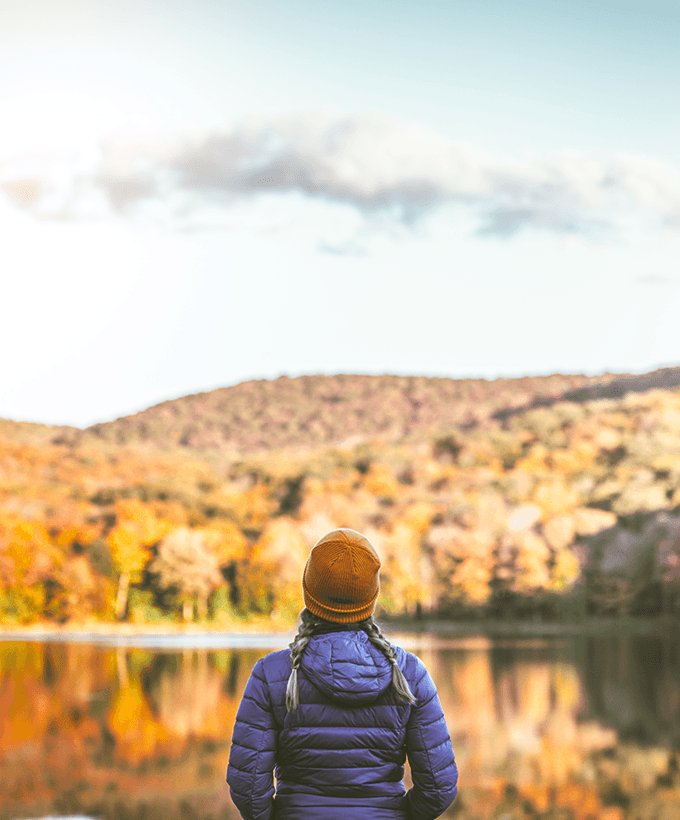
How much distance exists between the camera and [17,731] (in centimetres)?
863

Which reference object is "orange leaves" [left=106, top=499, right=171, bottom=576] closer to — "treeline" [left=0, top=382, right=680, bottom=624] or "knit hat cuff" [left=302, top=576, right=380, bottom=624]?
"treeline" [left=0, top=382, right=680, bottom=624]

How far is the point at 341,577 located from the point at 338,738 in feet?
1.08

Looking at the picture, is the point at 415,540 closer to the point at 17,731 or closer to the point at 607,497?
the point at 607,497

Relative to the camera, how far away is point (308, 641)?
77.5 inches

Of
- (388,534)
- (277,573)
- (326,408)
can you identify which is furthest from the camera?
(326,408)

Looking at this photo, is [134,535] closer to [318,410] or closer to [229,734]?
[229,734]

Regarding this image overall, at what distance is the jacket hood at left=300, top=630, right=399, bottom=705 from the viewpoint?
1.93m

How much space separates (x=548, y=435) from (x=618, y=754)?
33.2 meters

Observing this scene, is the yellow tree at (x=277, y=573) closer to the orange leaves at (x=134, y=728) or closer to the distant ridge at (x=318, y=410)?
the orange leaves at (x=134, y=728)

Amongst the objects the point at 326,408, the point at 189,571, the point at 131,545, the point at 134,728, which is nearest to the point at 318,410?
the point at 326,408

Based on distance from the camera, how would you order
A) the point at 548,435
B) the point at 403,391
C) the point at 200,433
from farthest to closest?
the point at 403,391
the point at 200,433
the point at 548,435

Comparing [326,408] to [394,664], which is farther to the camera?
[326,408]

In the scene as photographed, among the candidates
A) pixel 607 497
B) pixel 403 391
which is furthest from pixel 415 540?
pixel 403 391

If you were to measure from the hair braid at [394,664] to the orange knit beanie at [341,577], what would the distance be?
46 mm
